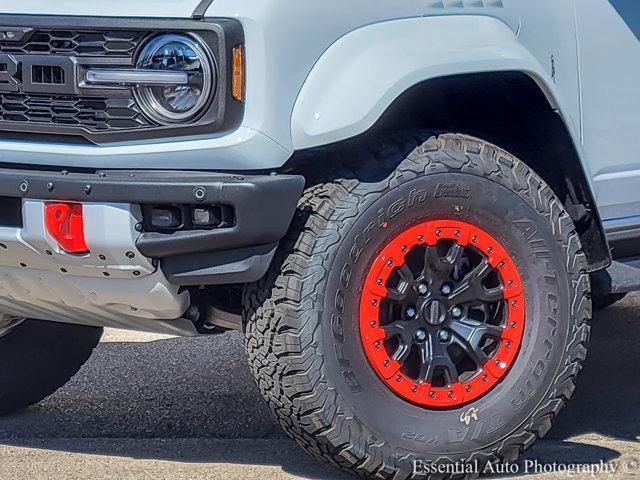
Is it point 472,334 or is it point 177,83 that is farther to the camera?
point 472,334

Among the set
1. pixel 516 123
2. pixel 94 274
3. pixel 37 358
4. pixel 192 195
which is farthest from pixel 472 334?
pixel 37 358

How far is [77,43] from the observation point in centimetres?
326

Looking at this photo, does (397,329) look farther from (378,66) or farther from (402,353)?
(378,66)

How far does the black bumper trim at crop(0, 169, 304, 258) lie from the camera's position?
315 centimetres

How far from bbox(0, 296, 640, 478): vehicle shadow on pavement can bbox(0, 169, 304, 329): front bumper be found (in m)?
0.77

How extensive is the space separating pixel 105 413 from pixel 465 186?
178 cm

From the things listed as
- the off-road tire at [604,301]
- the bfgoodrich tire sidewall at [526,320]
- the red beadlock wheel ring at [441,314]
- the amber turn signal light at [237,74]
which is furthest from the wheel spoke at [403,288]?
the off-road tire at [604,301]

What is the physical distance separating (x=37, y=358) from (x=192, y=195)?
161 centimetres

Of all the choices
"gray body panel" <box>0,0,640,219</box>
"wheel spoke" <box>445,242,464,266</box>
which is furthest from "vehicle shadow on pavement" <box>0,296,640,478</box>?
"gray body panel" <box>0,0,640,219</box>

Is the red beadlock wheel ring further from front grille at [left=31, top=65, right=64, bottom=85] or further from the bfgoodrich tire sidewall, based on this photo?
front grille at [left=31, top=65, right=64, bottom=85]

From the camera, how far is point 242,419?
4.52 metres

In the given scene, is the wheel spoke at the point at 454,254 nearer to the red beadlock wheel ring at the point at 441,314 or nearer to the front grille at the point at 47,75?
the red beadlock wheel ring at the point at 441,314

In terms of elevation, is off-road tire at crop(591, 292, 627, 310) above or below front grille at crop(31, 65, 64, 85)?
below

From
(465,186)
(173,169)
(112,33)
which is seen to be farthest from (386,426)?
(112,33)
